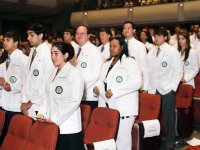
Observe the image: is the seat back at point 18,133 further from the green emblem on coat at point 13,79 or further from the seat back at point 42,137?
the green emblem on coat at point 13,79

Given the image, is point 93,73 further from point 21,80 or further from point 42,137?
point 42,137

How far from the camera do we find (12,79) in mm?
3939

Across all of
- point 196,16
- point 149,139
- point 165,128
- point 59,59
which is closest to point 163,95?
point 165,128

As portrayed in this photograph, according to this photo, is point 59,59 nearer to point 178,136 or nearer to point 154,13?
point 178,136

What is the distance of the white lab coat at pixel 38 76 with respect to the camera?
3656 millimetres

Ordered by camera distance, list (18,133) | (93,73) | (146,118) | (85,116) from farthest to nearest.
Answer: (93,73)
(146,118)
(85,116)
(18,133)

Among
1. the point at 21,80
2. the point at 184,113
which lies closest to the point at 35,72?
the point at 21,80

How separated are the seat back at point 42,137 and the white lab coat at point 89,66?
5.53 feet

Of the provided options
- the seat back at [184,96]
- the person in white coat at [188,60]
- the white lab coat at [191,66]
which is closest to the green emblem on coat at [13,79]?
the seat back at [184,96]

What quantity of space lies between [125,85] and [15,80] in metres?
1.21

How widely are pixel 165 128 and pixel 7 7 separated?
895 centimetres

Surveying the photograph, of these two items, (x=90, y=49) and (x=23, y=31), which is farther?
(x=23, y=31)

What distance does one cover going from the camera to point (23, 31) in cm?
1519

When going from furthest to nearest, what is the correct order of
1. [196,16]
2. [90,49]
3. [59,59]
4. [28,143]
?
[196,16]
[90,49]
[59,59]
[28,143]
